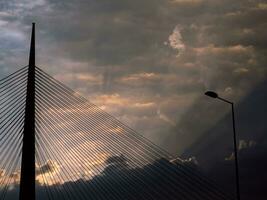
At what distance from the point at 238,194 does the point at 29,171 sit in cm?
1807

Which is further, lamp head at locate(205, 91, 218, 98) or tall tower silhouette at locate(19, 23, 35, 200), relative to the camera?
tall tower silhouette at locate(19, 23, 35, 200)

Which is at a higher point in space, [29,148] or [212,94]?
[212,94]

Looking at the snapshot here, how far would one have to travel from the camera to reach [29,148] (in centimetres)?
4000

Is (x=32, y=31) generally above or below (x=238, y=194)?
above

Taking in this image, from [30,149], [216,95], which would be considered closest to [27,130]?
[30,149]

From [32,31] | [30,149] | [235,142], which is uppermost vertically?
[32,31]

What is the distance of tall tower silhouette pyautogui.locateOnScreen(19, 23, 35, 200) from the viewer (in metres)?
39.3

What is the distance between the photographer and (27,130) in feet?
133

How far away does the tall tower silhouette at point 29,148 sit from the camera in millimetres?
39312

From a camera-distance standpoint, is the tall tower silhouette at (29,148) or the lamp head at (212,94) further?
the tall tower silhouette at (29,148)

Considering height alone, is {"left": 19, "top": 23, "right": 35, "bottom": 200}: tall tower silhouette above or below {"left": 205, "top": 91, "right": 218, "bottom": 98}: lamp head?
below

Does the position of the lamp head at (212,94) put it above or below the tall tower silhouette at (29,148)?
above

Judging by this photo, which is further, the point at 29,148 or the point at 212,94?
the point at 29,148

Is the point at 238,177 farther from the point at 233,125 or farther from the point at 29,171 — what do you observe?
the point at 29,171
